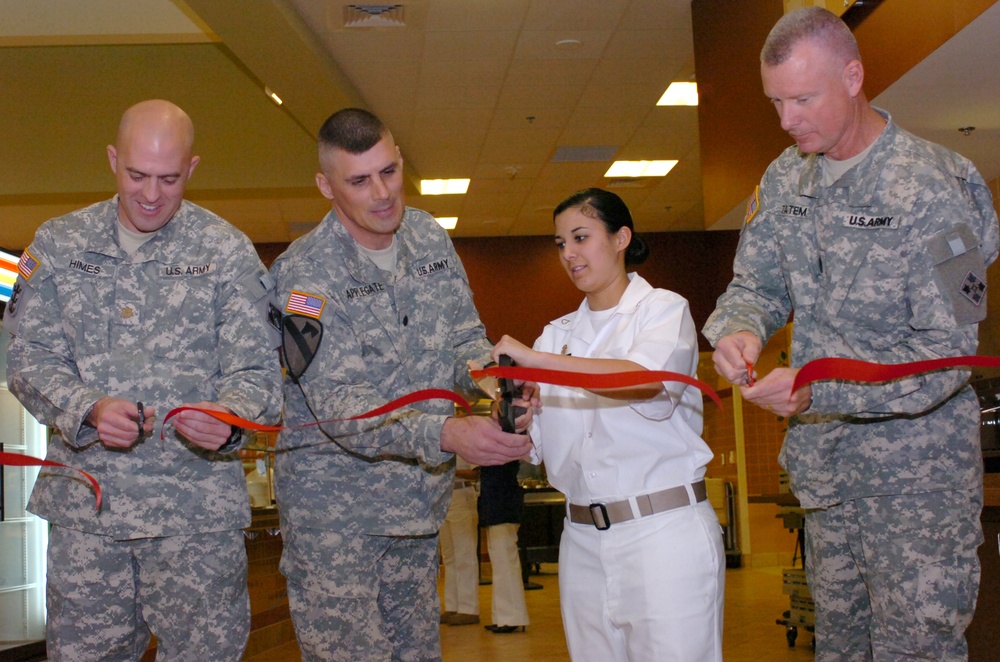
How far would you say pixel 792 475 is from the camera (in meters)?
2.69

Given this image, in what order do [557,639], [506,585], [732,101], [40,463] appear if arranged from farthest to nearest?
1. [506,585]
2. [557,639]
3. [732,101]
4. [40,463]

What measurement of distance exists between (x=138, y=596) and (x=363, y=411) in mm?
770

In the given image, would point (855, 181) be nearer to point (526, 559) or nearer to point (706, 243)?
point (526, 559)

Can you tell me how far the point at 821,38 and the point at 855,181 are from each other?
1.16 feet

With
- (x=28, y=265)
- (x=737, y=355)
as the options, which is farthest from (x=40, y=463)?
(x=737, y=355)

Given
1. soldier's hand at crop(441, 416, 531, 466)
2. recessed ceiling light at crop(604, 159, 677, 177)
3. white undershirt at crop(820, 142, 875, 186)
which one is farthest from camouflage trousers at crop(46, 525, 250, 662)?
recessed ceiling light at crop(604, 159, 677, 177)

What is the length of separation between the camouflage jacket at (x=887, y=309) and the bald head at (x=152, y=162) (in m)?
1.51

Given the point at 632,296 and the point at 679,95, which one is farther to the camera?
the point at 679,95

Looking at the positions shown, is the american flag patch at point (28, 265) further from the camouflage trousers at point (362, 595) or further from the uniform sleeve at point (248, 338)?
the camouflage trousers at point (362, 595)

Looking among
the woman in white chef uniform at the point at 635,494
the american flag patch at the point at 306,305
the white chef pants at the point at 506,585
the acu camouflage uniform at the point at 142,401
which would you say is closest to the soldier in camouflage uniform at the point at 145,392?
the acu camouflage uniform at the point at 142,401

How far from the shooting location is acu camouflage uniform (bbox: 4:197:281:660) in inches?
106

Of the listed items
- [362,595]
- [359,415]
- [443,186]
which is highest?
[443,186]

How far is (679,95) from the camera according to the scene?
9938 millimetres

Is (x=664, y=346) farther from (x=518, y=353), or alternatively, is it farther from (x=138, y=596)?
(x=138, y=596)
